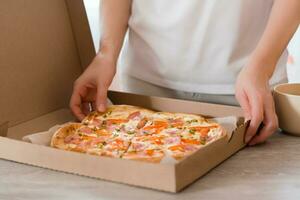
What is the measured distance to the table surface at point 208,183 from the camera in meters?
0.86

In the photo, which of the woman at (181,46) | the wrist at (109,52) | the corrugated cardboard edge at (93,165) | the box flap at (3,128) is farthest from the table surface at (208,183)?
the wrist at (109,52)

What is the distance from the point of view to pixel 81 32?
1.45m

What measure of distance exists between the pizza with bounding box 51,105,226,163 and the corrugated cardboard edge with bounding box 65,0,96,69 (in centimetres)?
22

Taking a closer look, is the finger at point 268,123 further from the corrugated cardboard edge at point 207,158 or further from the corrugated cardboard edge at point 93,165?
the corrugated cardboard edge at point 93,165

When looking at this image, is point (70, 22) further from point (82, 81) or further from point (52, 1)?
point (82, 81)

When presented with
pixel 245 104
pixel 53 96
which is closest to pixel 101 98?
pixel 53 96

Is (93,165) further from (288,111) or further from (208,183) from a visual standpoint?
(288,111)

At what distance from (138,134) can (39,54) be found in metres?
0.39

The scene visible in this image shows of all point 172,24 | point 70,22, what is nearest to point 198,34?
point 172,24

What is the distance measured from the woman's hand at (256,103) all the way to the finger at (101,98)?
1.09 feet

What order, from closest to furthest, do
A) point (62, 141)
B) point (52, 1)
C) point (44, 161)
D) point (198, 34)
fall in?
point (44, 161) → point (62, 141) → point (198, 34) → point (52, 1)

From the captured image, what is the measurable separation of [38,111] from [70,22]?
27 centimetres

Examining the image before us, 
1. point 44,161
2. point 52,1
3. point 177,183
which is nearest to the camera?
point 177,183

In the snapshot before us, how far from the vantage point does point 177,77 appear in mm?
1346
